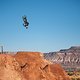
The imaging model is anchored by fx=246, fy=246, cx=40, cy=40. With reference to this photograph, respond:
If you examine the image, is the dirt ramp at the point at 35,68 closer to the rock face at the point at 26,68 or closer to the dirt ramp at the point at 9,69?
the rock face at the point at 26,68

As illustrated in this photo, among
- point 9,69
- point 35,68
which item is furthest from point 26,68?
point 9,69

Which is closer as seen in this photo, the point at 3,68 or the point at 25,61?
the point at 3,68

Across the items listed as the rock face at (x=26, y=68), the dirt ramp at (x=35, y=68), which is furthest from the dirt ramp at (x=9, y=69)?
the dirt ramp at (x=35, y=68)

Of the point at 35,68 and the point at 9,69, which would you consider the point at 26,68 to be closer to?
the point at 35,68

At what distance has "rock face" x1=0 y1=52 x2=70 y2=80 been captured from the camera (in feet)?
70.5

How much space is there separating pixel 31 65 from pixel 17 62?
1616 millimetres

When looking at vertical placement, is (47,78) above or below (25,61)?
below

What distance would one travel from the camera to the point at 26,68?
24.1 metres

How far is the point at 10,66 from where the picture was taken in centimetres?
2205

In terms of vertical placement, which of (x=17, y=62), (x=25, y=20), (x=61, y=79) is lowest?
(x=61, y=79)

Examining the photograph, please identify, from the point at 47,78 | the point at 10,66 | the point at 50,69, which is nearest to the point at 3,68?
the point at 10,66

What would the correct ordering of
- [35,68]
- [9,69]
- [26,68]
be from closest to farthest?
[9,69] < [26,68] < [35,68]

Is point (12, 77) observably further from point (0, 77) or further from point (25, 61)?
point (25, 61)

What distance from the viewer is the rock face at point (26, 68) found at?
70.5 feet
